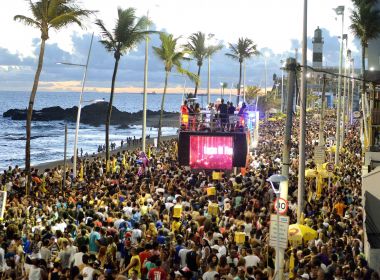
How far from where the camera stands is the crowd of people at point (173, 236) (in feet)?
43.1

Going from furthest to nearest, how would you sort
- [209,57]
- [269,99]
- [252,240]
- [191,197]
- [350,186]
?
1. [269,99]
2. [209,57]
3. [350,186]
4. [191,197]
5. [252,240]

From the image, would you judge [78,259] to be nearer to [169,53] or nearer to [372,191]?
[372,191]

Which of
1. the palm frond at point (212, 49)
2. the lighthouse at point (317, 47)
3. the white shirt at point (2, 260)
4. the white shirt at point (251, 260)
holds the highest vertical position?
the lighthouse at point (317, 47)

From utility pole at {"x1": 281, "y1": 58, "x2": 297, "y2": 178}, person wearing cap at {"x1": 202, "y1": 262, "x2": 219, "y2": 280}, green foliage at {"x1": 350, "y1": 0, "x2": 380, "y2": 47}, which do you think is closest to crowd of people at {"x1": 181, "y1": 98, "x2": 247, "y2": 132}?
utility pole at {"x1": 281, "y1": 58, "x2": 297, "y2": 178}

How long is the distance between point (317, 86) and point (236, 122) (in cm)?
13609

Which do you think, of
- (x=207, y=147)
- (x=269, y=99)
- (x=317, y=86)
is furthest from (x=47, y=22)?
(x=317, y=86)

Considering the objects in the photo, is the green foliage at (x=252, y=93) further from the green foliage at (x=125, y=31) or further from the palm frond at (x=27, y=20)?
the palm frond at (x=27, y=20)

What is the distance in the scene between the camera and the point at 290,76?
16344mm

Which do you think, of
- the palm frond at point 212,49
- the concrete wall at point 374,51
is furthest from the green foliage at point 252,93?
the concrete wall at point 374,51

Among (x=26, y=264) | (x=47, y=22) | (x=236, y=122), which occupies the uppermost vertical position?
(x=47, y=22)

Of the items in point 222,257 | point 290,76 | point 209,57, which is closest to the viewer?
point 222,257

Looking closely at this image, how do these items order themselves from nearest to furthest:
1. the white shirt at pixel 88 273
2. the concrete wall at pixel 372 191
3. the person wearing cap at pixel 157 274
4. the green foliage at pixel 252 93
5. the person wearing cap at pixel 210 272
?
1. the white shirt at pixel 88 273
2. the person wearing cap at pixel 157 274
3. the person wearing cap at pixel 210 272
4. the concrete wall at pixel 372 191
5. the green foliage at pixel 252 93

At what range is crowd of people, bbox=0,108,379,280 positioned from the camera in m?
13.1

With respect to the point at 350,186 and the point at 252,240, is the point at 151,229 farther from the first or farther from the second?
the point at 350,186
